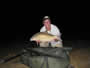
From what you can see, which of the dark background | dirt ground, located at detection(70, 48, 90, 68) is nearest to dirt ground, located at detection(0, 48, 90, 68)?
dirt ground, located at detection(70, 48, 90, 68)

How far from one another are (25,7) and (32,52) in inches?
1214

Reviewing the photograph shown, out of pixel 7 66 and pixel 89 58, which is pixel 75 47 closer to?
pixel 89 58

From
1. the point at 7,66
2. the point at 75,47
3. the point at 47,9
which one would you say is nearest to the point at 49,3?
the point at 47,9

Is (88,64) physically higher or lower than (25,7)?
lower

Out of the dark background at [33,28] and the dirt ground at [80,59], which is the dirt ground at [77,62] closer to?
the dirt ground at [80,59]

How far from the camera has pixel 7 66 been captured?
4.88 m

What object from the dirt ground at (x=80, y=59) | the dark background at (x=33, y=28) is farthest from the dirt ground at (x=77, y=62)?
the dark background at (x=33, y=28)

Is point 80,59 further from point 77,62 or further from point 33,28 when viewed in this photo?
point 33,28

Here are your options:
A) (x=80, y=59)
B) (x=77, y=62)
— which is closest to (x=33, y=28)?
(x=80, y=59)

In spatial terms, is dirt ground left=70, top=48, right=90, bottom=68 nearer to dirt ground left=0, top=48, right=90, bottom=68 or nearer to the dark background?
dirt ground left=0, top=48, right=90, bottom=68

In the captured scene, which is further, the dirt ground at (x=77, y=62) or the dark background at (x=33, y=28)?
the dark background at (x=33, y=28)

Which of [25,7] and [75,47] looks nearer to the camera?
[75,47]

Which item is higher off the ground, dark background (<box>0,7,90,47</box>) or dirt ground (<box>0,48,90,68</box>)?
dark background (<box>0,7,90,47</box>)

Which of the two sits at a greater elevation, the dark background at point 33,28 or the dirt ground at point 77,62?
the dark background at point 33,28
